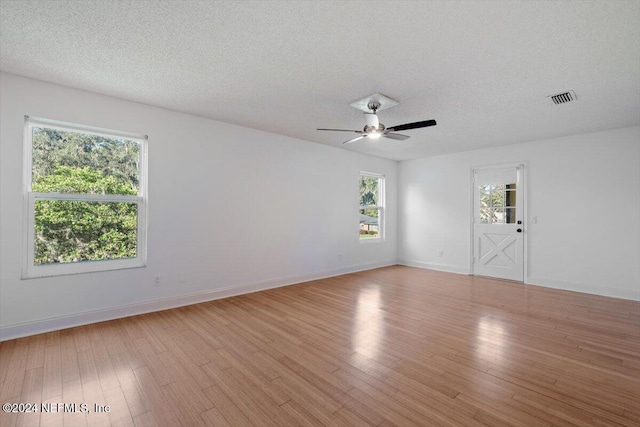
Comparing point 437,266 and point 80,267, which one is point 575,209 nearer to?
point 437,266

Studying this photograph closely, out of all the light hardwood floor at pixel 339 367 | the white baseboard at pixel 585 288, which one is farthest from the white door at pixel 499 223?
the light hardwood floor at pixel 339 367

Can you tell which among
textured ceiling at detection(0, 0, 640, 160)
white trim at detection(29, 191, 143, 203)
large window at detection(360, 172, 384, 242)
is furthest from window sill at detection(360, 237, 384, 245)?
white trim at detection(29, 191, 143, 203)

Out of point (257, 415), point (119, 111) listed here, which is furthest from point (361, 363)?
point (119, 111)

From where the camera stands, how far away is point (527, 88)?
3.04 m

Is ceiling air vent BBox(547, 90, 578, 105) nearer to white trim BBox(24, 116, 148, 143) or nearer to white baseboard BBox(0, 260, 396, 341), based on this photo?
white baseboard BBox(0, 260, 396, 341)

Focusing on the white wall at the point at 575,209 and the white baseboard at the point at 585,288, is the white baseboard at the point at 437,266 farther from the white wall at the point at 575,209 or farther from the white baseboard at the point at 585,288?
the white baseboard at the point at 585,288

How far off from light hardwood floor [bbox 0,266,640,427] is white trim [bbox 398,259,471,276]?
2215 millimetres

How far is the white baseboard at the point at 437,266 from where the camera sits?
6121 millimetres

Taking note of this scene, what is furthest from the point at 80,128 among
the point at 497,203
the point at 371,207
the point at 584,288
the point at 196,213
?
the point at 584,288

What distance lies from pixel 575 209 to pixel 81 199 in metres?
7.31

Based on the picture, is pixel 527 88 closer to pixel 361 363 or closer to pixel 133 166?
pixel 361 363

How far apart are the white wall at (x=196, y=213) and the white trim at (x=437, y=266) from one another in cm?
153

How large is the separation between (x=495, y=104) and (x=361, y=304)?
313 centimetres

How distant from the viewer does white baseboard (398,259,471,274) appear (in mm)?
6121
